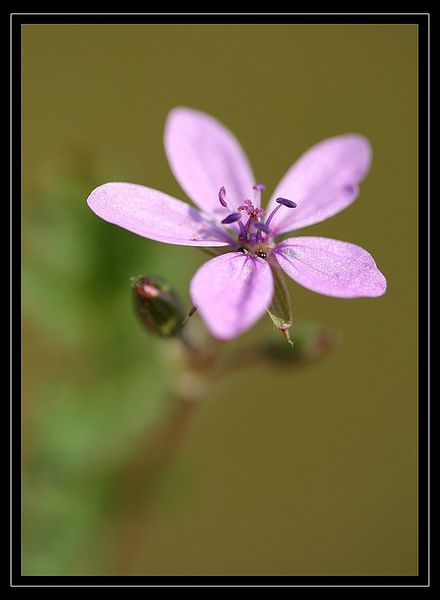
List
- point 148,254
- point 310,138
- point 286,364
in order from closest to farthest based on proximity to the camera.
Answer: point 286,364, point 148,254, point 310,138

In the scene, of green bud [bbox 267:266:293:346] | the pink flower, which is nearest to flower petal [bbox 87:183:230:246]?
the pink flower

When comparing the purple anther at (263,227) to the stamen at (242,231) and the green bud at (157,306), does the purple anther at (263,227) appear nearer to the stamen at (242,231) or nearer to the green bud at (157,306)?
the stamen at (242,231)

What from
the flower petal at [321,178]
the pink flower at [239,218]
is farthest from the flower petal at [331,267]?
the flower petal at [321,178]

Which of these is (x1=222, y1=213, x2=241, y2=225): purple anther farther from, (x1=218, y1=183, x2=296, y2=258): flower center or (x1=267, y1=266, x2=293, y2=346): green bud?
(x1=267, y1=266, x2=293, y2=346): green bud

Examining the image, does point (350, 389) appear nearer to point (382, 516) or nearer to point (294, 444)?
point (294, 444)

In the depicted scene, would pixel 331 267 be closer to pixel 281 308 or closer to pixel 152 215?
pixel 281 308

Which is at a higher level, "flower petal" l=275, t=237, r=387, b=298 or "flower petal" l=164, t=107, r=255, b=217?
"flower petal" l=164, t=107, r=255, b=217

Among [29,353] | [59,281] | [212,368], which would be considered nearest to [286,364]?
[212,368]
